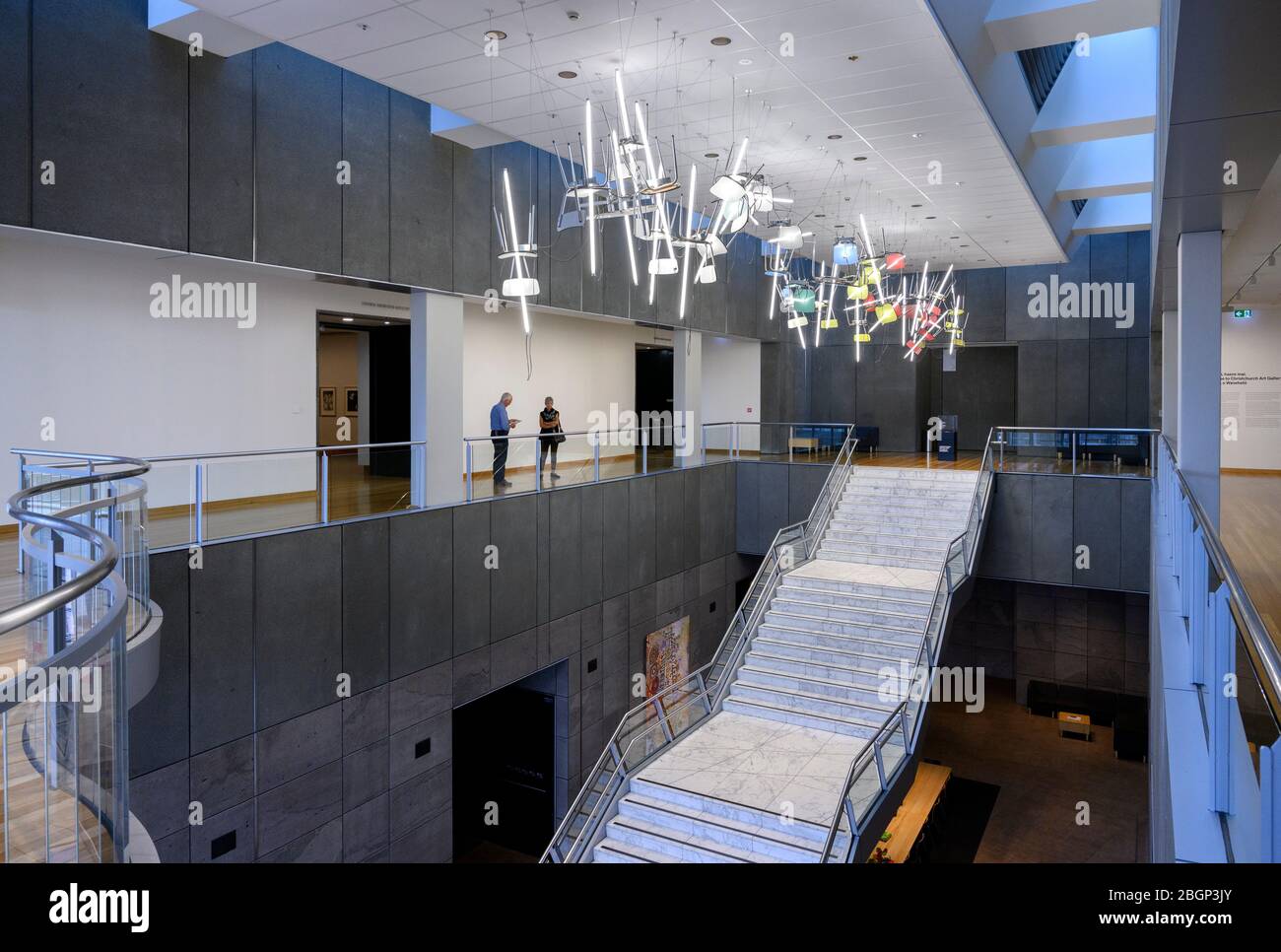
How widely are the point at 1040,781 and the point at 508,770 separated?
8.97 meters

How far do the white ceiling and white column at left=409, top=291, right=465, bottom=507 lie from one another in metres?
2.32

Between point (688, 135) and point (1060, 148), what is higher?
point (1060, 148)

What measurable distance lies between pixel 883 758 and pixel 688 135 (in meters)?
7.51

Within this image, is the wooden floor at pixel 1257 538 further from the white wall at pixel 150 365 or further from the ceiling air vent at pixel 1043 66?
the white wall at pixel 150 365

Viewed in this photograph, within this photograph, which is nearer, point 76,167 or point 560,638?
point 76,167

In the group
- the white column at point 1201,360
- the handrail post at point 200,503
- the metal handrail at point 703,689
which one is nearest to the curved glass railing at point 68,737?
the handrail post at point 200,503

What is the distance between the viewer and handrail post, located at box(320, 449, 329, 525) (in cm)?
841

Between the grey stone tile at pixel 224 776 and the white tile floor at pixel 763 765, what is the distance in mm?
3979

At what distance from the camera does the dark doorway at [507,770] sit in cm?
1195

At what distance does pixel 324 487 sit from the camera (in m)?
8.53

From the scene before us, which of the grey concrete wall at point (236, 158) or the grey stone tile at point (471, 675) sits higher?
the grey concrete wall at point (236, 158)

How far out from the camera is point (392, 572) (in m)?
9.23
